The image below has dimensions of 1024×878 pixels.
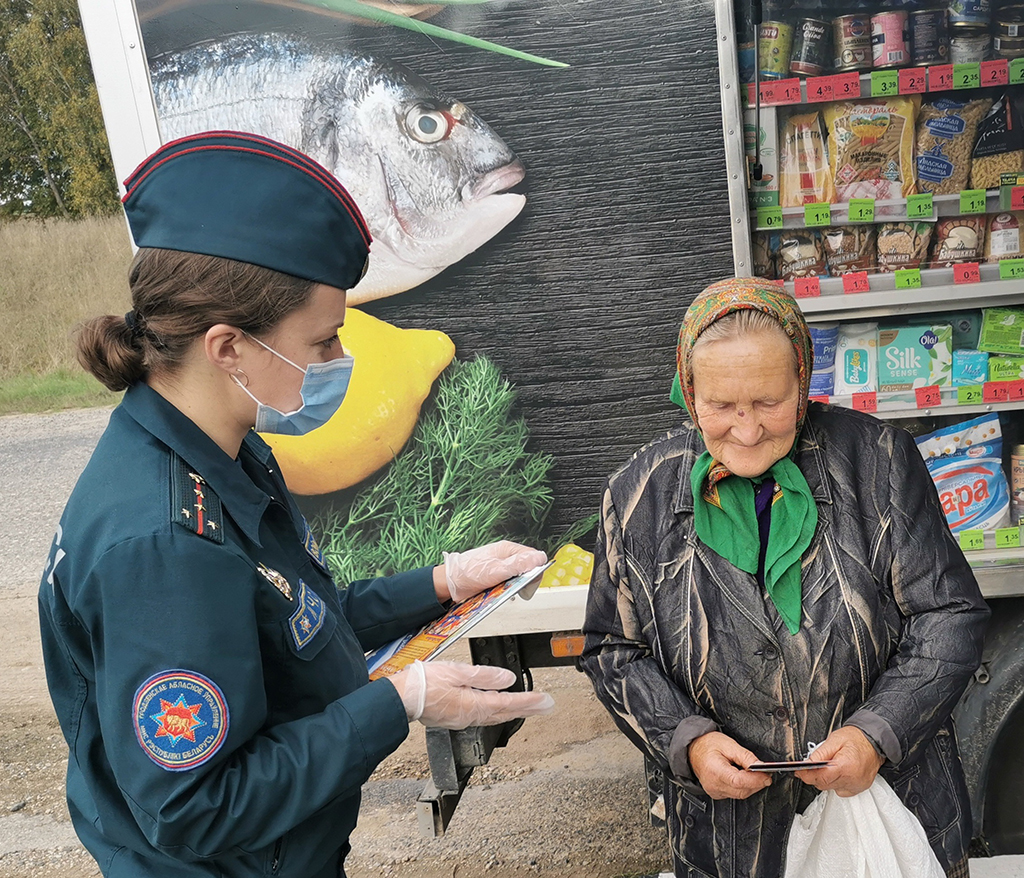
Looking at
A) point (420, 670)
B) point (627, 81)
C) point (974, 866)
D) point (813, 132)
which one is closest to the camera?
point (420, 670)

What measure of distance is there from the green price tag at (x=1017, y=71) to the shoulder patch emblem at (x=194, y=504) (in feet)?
8.79

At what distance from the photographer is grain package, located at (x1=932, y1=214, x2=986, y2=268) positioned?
3033 millimetres

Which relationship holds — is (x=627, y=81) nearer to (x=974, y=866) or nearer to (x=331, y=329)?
(x=331, y=329)

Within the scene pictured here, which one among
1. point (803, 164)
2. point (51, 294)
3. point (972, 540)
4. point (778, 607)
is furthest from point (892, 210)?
point (51, 294)

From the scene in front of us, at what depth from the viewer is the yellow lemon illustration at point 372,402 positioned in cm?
273

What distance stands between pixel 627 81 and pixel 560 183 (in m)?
0.31

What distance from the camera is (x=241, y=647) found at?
126cm

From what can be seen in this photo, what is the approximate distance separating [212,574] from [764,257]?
7.63 feet

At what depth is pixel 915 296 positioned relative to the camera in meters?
2.95

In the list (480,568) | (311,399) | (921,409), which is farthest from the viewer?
(921,409)

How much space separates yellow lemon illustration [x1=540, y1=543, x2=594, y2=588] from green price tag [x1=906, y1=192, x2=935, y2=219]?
4.68 feet

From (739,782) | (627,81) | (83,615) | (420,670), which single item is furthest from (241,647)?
(627,81)

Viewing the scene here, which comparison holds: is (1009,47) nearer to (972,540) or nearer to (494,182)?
(972,540)

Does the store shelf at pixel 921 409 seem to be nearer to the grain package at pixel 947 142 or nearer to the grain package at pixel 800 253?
the grain package at pixel 800 253
